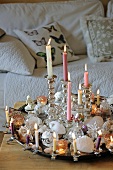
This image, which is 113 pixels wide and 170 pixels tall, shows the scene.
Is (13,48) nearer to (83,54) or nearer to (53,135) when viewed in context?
(83,54)

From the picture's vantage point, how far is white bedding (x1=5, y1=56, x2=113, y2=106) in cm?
227

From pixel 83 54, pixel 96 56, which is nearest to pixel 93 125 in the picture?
pixel 96 56

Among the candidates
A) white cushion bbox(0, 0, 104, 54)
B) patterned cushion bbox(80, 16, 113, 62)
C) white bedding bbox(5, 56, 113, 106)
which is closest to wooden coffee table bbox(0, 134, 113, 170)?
white bedding bbox(5, 56, 113, 106)

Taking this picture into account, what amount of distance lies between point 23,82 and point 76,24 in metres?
0.84

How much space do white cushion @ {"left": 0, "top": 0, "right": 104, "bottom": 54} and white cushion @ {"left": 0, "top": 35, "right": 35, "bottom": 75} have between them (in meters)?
0.42

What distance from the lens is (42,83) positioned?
7.54 ft

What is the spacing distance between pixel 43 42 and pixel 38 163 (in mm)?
1437

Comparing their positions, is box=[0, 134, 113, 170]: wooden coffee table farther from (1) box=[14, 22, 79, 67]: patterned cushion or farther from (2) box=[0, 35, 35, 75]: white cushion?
(1) box=[14, 22, 79, 67]: patterned cushion

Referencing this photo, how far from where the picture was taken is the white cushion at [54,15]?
9.21ft

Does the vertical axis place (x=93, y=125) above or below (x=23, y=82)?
below

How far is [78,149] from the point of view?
53.2 inches

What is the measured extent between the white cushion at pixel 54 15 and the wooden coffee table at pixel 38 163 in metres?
1.58

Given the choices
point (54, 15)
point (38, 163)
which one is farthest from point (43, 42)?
point (38, 163)

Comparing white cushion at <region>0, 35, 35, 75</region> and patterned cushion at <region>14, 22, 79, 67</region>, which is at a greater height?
patterned cushion at <region>14, 22, 79, 67</region>
